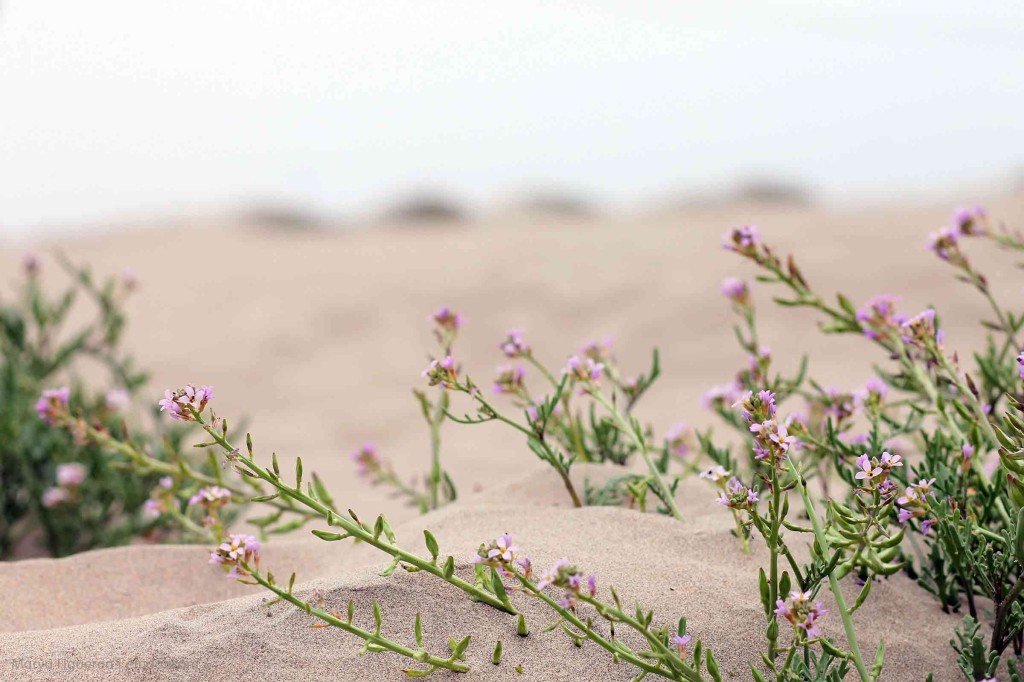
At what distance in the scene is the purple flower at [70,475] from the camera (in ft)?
10.8

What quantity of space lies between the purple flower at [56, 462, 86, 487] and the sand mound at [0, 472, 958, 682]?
1108 millimetres

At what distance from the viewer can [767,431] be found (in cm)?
146

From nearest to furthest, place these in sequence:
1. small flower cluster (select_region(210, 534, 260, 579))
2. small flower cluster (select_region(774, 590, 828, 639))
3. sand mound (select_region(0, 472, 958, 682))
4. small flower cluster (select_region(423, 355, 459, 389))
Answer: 1. small flower cluster (select_region(774, 590, 828, 639))
2. small flower cluster (select_region(210, 534, 260, 579))
3. sand mound (select_region(0, 472, 958, 682))
4. small flower cluster (select_region(423, 355, 459, 389))

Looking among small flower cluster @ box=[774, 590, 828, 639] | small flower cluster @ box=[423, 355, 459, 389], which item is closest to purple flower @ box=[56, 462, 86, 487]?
small flower cluster @ box=[423, 355, 459, 389]

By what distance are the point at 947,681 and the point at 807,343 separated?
5.14 metres

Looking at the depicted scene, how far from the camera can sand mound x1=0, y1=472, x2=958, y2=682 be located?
5.57 ft

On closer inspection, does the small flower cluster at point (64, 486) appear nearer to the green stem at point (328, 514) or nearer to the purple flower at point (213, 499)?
the purple flower at point (213, 499)

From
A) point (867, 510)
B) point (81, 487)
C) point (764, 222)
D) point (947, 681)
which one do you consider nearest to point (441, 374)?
point (867, 510)

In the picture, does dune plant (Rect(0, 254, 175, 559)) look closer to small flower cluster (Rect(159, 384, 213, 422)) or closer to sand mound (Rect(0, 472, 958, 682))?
sand mound (Rect(0, 472, 958, 682))

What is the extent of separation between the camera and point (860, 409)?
97.0 inches

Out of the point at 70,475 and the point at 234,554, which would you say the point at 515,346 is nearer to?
the point at 234,554

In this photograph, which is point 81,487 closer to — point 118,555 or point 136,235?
point 118,555

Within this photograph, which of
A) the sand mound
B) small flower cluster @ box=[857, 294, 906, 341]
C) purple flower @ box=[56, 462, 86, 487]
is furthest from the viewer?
purple flower @ box=[56, 462, 86, 487]

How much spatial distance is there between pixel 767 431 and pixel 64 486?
2.63m
